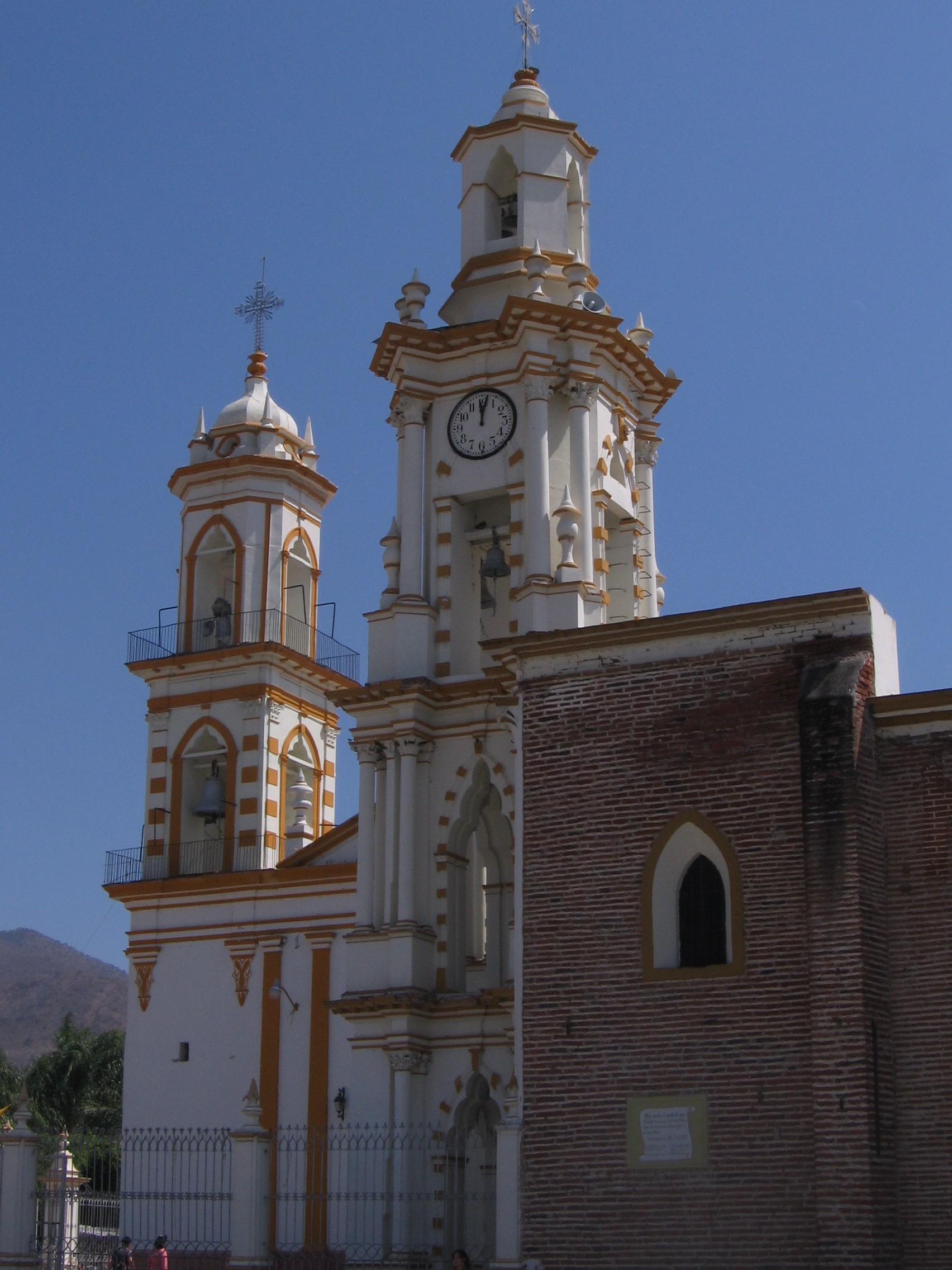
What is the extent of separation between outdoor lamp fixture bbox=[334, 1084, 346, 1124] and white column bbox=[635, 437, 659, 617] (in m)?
8.54

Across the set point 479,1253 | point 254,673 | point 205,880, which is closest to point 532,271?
point 254,673

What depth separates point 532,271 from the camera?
2712 cm

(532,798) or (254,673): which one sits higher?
(254,673)

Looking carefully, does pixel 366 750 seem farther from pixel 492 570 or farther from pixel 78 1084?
pixel 78 1084

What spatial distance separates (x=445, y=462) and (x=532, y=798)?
797cm

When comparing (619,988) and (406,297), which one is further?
(406,297)

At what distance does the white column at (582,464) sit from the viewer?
2594 cm

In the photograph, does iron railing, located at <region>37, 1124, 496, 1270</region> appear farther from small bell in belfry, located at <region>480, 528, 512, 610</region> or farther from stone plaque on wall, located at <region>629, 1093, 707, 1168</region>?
small bell in belfry, located at <region>480, 528, 512, 610</region>

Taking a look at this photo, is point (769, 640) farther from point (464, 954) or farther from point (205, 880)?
point (205, 880)

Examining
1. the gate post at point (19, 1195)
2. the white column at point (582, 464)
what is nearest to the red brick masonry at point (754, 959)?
the white column at point (582, 464)

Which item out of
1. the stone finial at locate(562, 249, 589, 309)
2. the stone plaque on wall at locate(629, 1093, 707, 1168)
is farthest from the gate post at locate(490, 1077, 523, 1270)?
the stone finial at locate(562, 249, 589, 309)

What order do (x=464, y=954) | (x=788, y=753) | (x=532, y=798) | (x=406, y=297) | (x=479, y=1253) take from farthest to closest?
(x=406, y=297)
(x=464, y=954)
(x=479, y=1253)
(x=532, y=798)
(x=788, y=753)

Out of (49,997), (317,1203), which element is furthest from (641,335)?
(49,997)

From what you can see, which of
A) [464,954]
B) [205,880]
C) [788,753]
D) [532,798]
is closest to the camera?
[788,753]
